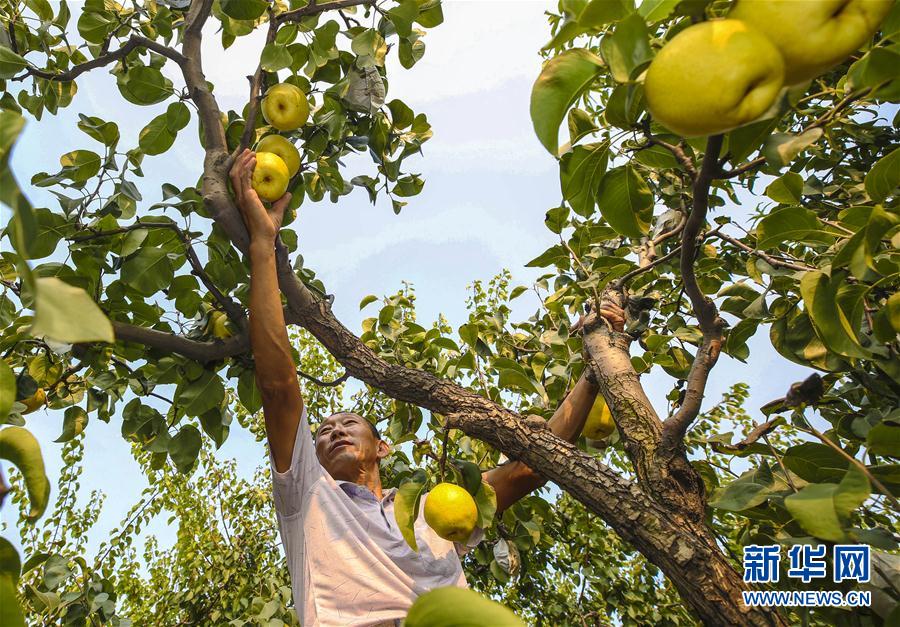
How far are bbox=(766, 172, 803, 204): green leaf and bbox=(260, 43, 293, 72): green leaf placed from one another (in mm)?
1468

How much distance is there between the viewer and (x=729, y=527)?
15.6 feet

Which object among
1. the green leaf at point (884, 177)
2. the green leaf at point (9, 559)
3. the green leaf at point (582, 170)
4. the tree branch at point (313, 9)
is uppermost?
the tree branch at point (313, 9)

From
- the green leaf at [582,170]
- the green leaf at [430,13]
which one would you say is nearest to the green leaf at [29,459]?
the green leaf at [582,170]

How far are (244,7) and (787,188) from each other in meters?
1.64

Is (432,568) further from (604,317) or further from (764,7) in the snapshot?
(764,7)

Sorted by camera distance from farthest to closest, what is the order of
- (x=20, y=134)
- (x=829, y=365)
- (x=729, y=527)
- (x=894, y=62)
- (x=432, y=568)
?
(x=729, y=527), (x=432, y=568), (x=829, y=365), (x=894, y=62), (x=20, y=134)

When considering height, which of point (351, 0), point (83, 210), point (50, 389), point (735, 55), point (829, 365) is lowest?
point (50, 389)

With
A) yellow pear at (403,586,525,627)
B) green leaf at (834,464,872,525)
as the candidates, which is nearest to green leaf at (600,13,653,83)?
green leaf at (834,464,872,525)

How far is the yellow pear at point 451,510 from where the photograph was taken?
5.46ft

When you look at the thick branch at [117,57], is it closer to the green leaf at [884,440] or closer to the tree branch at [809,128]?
the tree branch at [809,128]

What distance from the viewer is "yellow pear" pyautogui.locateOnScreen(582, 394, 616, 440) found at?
8.07 ft

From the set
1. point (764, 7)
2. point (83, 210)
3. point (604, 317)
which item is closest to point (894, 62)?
point (764, 7)

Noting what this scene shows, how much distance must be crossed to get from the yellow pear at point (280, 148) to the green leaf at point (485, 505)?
1221 millimetres

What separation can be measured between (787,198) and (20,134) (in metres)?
1.55
